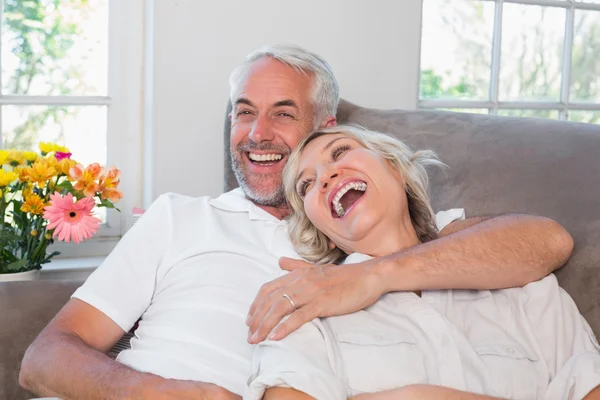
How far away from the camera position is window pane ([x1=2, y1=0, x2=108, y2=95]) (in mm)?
2594

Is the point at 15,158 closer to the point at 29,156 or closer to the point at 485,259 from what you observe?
the point at 29,156

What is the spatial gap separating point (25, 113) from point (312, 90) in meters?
1.03

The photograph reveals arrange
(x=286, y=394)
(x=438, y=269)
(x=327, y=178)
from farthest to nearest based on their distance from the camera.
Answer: (x=327, y=178) < (x=438, y=269) < (x=286, y=394)

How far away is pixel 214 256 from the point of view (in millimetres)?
1871

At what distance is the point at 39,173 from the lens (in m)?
2.14

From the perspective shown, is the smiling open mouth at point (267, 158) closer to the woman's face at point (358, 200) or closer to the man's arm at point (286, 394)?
the woman's face at point (358, 200)

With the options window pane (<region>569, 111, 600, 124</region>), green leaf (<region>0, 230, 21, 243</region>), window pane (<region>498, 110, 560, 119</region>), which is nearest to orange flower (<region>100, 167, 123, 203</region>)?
green leaf (<region>0, 230, 21, 243</region>)

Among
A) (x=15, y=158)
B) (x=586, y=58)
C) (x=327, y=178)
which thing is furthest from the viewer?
(x=586, y=58)

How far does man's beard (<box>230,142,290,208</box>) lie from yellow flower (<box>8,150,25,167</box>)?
0.60 meters

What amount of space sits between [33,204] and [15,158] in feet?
0.47

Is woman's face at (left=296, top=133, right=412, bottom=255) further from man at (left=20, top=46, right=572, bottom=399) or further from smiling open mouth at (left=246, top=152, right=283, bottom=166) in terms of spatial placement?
smiling open mouth at (left=246, top=152, right=283, bottom=166)

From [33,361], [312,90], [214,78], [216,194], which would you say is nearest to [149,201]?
[216,194]

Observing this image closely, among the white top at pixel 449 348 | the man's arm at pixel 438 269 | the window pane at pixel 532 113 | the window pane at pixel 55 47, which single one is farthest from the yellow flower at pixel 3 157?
the window pane at pixel 532 113

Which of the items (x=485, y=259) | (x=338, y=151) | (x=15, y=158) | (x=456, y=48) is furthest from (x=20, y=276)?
(x=456, y=48)
